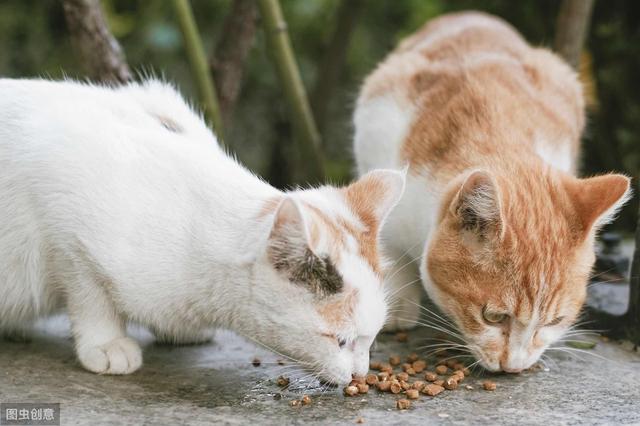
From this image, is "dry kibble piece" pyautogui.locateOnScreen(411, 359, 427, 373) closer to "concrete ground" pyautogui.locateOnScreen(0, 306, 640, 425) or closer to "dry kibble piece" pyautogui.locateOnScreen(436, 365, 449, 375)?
"dry kibble piece" pyautogui.locateOnScreen(436, 365, 449, 375)

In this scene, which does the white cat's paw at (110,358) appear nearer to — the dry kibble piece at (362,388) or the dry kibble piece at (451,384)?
the dry kibble piece at (362,388)

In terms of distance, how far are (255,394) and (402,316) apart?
89 centimetres

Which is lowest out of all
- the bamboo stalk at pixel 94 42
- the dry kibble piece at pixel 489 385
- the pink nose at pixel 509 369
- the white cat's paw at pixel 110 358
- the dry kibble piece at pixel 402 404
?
the dry kibble piece at pixel 402 404

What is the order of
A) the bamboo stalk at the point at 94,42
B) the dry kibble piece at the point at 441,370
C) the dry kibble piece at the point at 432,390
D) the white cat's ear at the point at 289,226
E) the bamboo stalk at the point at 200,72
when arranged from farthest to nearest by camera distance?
1. the bamboo stalk at the point at 200,72
2. the bamboo stalk at the point at 94,42
3. the dry kibble piece at the point at 441,370
4. the dry kibble piece at the point at 432,390
5. the white cat's ear at the point at 289,226

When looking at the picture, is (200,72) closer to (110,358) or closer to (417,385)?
(110,358)

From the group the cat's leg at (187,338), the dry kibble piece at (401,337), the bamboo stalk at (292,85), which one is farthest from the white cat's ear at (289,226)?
the bamboo stalk at (292,85)

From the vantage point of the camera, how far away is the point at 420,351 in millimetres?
2881

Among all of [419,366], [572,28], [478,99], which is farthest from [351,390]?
[572,28]

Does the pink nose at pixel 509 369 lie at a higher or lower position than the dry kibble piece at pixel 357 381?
higher

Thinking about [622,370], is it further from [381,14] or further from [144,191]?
[381,14]

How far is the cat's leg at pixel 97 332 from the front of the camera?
244cm

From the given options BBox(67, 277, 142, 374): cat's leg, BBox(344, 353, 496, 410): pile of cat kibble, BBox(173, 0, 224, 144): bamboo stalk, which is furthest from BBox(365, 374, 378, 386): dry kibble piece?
BBox(173, 0, 224, 144): bamboo stalk

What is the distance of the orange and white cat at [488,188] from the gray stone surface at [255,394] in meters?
0.18

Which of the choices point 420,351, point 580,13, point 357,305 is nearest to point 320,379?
point 357,305
